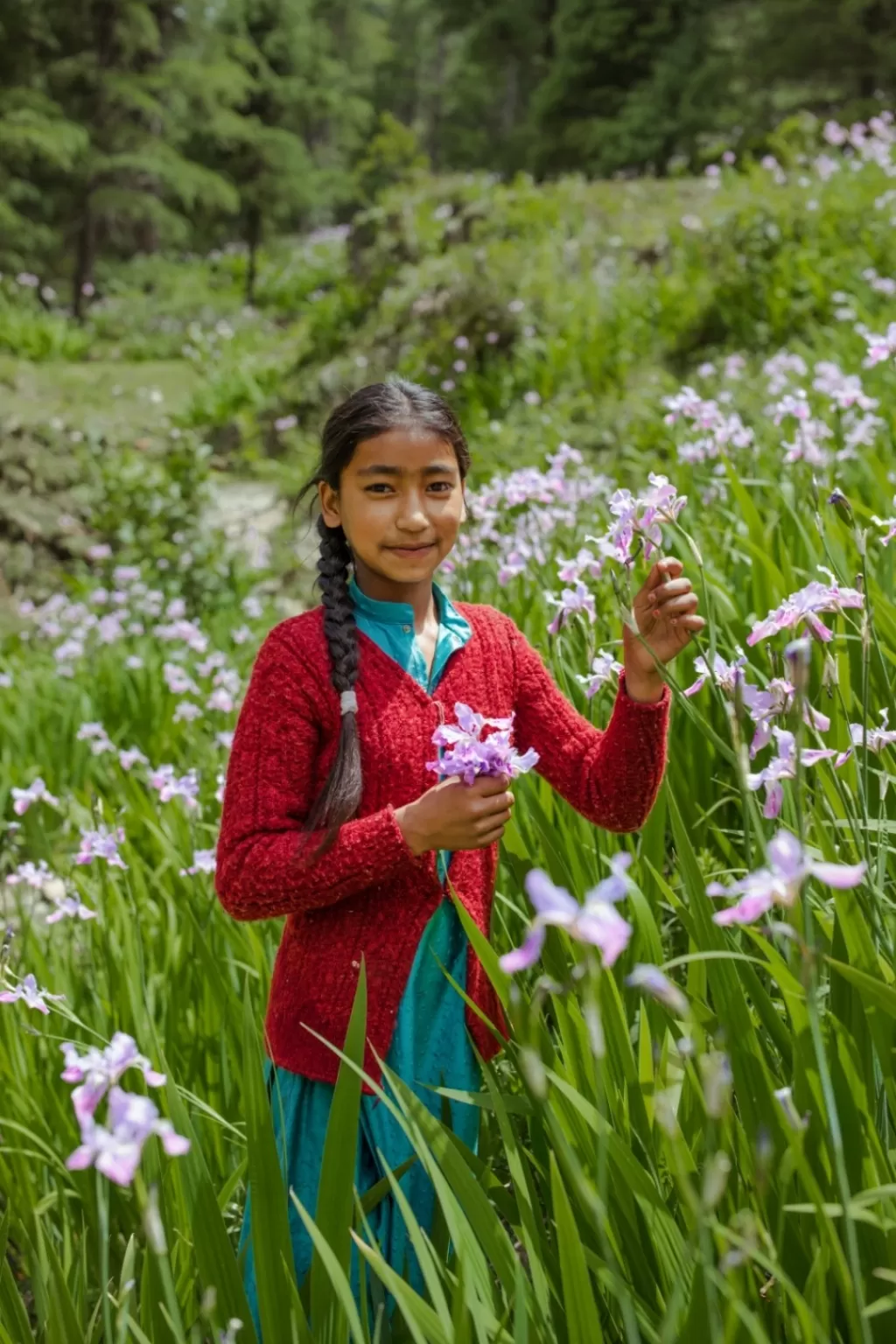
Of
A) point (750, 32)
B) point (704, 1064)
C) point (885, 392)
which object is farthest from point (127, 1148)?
point (750, 32)

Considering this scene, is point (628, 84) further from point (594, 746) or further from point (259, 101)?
point (594, 746)

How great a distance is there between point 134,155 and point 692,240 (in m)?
8.68

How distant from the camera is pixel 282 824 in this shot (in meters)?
1.29

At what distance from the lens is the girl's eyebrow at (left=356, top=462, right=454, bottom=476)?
1353mm

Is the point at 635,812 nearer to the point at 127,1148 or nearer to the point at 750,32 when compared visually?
the point at 127,1148

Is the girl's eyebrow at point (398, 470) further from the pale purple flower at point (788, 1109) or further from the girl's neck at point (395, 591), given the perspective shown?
the pale purple flower at point (788, 1109)

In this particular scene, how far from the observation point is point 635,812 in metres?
1.40

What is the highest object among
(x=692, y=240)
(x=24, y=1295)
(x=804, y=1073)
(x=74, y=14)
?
(x=74, y=14)

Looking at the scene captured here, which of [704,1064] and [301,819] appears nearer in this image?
[704,1064]

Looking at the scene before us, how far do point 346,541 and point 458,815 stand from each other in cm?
47

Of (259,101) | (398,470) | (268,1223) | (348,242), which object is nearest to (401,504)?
(398,470)

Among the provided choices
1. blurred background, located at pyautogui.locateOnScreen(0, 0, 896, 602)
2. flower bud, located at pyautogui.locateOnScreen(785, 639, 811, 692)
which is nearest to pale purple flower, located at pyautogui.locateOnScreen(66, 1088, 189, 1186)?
flower bud, located at pyautogui.locateOnScreen(785, 639, 811, 692)

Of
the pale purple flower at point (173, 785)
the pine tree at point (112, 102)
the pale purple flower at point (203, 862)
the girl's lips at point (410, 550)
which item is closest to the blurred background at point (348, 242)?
the pine tree at point (112, 102)

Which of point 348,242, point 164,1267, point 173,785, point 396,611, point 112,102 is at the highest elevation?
point 112,102
